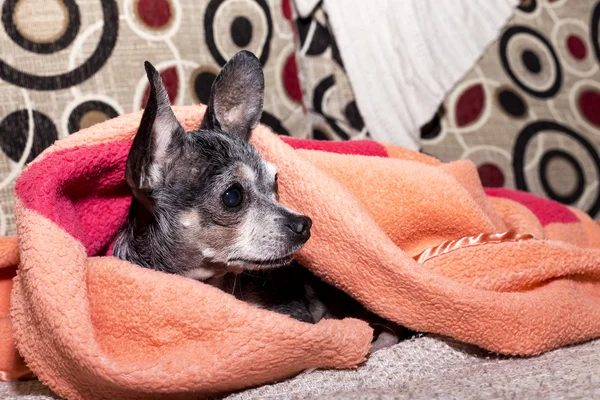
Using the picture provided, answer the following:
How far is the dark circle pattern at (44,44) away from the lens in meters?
1.50

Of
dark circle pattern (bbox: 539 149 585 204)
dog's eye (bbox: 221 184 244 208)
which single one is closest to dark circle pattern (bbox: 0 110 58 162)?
dog's eye (bbox: 221 184 244 208)

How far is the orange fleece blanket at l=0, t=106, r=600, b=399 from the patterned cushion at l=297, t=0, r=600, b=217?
0.45 metres

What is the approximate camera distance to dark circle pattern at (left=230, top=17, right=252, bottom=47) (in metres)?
1.72

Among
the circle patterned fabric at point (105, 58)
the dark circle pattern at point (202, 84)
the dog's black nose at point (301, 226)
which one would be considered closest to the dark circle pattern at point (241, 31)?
the circle patterned fabric at point (105, 58)

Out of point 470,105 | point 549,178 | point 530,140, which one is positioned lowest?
point 549,178

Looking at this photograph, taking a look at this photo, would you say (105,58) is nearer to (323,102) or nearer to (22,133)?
(22,133)

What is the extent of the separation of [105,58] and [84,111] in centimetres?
14

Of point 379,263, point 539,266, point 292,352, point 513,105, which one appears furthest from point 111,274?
point 513,105

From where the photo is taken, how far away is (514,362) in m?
1.10

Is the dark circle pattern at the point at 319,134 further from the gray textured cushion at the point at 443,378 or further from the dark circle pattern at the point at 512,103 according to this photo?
the gray textured cushion at the point at 443,378

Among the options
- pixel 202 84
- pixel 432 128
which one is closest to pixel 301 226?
pixel 202 84

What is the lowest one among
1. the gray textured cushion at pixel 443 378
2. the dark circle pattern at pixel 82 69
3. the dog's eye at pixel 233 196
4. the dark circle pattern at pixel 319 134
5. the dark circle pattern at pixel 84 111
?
the gray textured cushion at pixel 443 378

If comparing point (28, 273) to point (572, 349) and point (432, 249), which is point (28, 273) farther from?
point (572, 349)

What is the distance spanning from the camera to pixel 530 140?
198 centimetres
